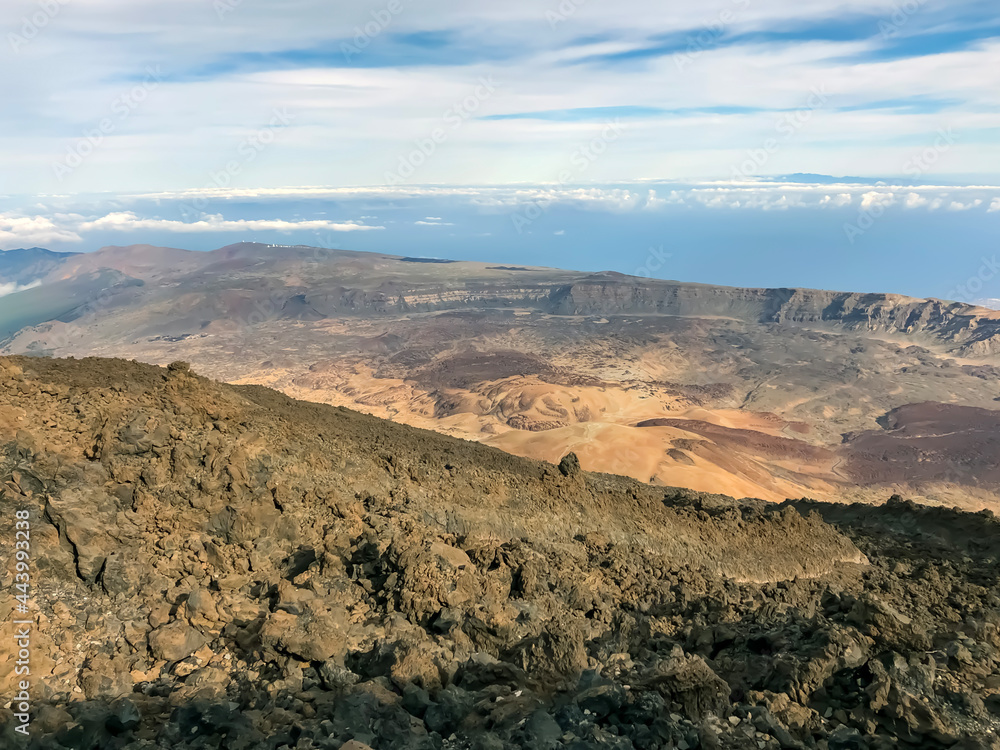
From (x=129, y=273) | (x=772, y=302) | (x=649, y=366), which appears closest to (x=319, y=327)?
(x=649, y=366)

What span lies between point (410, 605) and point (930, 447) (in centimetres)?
6056

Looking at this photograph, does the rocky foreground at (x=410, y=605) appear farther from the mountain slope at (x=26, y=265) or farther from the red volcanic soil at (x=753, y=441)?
the mountain slope at (x=26, y=265)

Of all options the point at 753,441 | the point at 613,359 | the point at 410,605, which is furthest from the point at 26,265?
the point at 410,605

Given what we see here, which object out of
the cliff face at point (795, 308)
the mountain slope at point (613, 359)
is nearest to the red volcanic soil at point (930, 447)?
the mountain slope at point (613, 359)

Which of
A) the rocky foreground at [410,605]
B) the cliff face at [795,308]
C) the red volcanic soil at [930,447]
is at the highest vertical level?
the cliff face at [795,308]

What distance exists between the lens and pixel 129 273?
16962 centimetres

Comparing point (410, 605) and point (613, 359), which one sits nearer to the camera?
point (410, 605)

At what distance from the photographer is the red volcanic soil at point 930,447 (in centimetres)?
4859

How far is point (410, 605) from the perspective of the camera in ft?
25.1

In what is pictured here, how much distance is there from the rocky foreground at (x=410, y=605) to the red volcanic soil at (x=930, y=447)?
42980 millimetres

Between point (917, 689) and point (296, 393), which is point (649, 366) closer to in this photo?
point (296, 393)

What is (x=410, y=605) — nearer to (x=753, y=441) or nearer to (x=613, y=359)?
(x=753, y=441)

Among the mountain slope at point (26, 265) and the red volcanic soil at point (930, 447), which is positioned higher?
the mountain slope at point (26, 265)

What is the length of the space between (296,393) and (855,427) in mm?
59955
